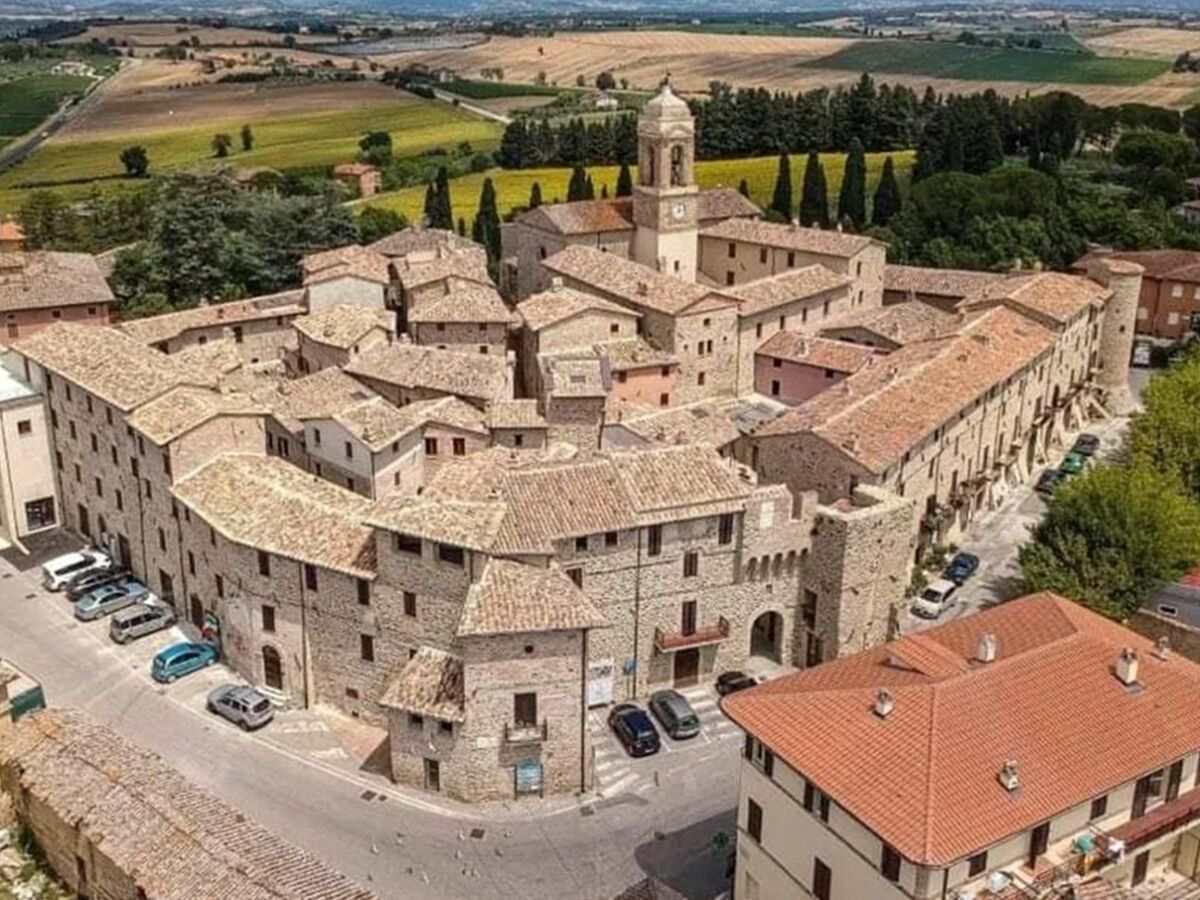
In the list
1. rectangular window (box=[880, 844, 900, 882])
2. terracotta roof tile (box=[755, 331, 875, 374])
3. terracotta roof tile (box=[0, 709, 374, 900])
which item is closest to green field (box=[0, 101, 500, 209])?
terracotta roof tile (box=[755, 331, 875, 374])

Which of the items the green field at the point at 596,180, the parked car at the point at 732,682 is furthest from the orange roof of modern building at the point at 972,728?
the green field at the point at 596,180

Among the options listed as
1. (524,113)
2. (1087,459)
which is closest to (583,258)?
(1087,459)

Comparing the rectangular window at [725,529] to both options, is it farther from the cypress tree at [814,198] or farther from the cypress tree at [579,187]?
the cypress tree at [814,198]

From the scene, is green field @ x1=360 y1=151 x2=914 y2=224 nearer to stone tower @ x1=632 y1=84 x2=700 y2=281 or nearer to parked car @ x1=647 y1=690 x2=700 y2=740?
stone tower @ x1=632 y1=84 x2=700 y2=281

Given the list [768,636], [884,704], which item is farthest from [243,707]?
[884,704]

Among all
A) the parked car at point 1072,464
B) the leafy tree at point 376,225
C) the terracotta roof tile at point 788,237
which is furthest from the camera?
the leafy tree at point 376,225

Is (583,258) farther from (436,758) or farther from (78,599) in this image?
(436,758)

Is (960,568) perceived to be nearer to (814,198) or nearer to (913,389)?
(913,389)
